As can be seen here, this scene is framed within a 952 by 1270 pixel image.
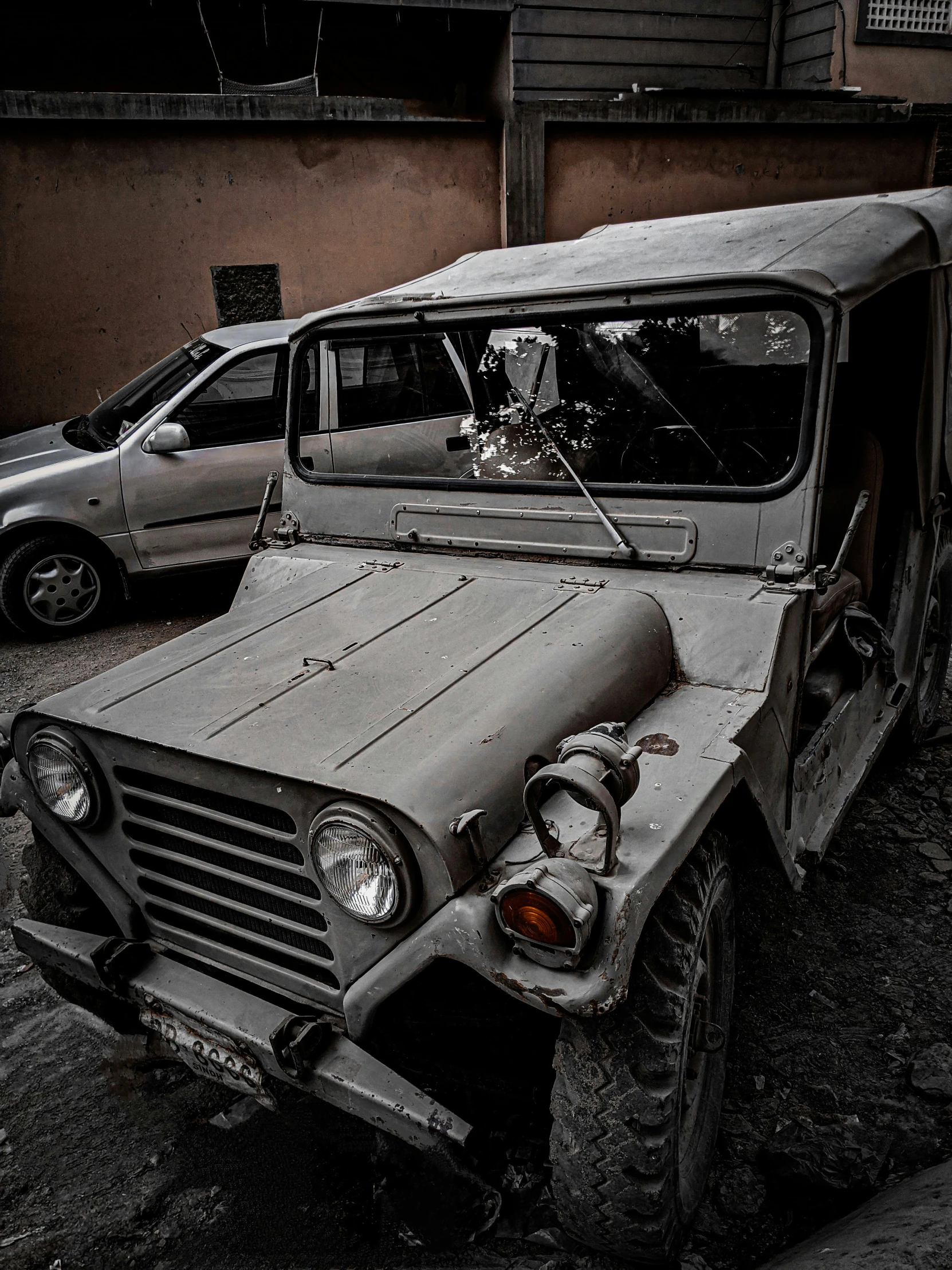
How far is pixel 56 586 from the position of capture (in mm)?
6133

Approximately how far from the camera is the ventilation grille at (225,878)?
2.01 m

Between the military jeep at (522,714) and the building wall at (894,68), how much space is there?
336 inches

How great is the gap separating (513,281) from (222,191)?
271 inches

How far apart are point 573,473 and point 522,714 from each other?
100 centimetres

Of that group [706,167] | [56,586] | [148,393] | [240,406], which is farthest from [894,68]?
[56,586]

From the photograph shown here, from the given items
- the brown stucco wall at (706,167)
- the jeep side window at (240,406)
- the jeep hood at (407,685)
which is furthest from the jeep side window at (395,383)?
the brown stucco wall at (706,167)

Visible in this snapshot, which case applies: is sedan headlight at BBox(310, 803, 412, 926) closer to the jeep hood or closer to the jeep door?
the jeep hood

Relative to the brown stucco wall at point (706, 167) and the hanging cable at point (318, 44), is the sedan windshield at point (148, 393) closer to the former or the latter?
the hanging cable at point (318, 44)

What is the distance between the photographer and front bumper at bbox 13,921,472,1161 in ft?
6.09

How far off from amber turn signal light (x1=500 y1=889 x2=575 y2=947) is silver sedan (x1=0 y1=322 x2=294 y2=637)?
4914mm

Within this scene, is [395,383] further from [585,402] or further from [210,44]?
[210,44]

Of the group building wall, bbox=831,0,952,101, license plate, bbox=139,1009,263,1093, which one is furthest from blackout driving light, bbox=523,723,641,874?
building wall, bbox=831,0,952,101

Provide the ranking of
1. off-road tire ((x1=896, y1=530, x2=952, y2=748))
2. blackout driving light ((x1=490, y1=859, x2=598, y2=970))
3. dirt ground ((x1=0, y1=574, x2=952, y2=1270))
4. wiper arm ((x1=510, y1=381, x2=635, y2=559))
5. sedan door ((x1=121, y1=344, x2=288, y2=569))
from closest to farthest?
1. blackout driving light ((x1=490, y1=859, x2=598, y2=970))
2. dirt ground ((x1=0, y1=574, x2=952, y2=1270))
3. wiper arm ((x1=510, y1=381, x2=635, y2=559))
4. off-road tire ((x1=896, y1=530, x2=952, y2=748))
5. sedan door ((x1=121, y1=344, x2=288, y2=569))

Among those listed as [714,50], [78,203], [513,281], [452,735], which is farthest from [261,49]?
[452,735]
